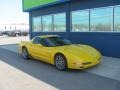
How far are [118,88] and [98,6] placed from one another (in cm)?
643

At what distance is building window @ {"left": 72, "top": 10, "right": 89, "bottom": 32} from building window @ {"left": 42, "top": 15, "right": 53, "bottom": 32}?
3.02m

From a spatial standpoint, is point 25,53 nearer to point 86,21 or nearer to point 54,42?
point 54,42

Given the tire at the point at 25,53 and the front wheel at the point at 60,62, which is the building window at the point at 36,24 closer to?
the tire at the point at 25,53

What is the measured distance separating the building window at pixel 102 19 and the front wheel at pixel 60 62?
3.95 meters

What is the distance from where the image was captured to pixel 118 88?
5.84 metres

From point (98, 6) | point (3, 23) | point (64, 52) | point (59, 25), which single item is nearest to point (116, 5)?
point (98, 6)

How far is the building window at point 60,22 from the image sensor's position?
1424 cm

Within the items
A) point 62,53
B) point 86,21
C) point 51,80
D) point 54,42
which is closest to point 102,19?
point 86,21

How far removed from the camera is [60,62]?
8.05 meters

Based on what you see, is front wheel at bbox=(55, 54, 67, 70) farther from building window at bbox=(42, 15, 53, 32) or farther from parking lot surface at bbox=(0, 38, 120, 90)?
building window at bbox=(42, 15, 53, 32)

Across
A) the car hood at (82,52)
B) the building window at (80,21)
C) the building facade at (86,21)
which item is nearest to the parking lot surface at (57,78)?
the car hood at (82,52)

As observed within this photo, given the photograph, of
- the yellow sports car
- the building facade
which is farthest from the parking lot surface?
the building facade

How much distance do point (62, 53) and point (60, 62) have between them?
1.20 feet

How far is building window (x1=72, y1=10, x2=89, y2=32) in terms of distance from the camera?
12336 millimetres
